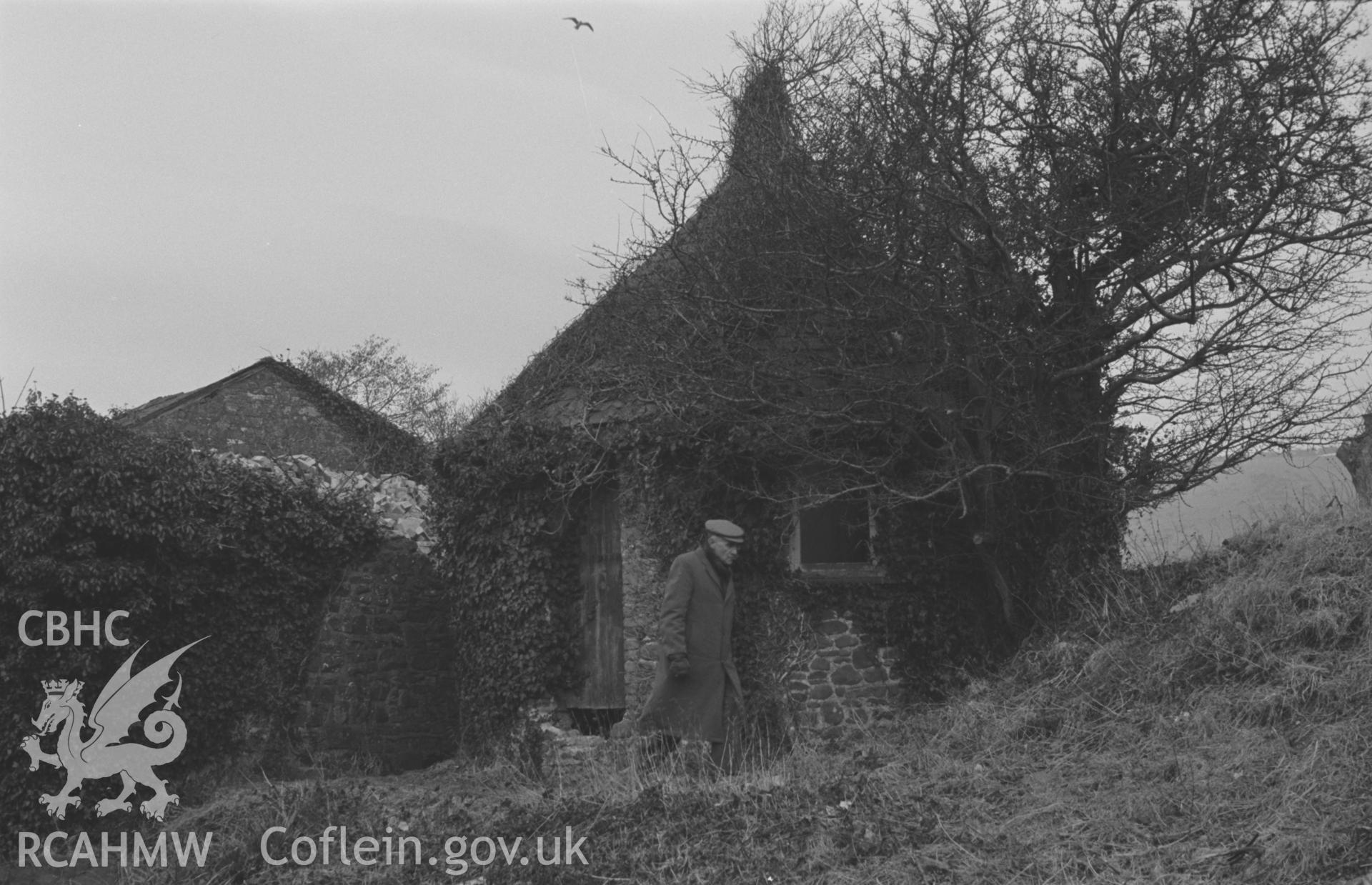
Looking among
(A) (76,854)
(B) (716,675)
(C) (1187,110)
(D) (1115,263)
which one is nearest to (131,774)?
(A) (76,854)

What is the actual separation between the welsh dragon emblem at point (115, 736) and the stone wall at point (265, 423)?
9620 millimetres

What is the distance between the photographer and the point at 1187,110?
33.6ft

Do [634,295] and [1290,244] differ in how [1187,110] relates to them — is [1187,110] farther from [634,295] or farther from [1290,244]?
[634,295]

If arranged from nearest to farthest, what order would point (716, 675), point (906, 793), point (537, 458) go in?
point (906, 793) → point (716, 675) → point (537, 458)

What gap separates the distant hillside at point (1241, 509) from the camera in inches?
432

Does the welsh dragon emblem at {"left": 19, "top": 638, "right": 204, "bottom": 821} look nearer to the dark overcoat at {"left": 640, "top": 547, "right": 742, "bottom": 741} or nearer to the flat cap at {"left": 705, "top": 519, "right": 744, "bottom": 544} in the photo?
the dark overcoat at {"left": 640, "top": 547, "right": 742, "bottom": 741}

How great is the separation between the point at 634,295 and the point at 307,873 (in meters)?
6.20

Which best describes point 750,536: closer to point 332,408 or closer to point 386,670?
point 386,670

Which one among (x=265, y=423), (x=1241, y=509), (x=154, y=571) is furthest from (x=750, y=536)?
(x=265, y=423)

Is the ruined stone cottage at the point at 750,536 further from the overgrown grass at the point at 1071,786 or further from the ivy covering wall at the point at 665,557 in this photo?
the overgrown grass at the point at 1071,786

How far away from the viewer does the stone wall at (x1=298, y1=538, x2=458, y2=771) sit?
13.5 metres

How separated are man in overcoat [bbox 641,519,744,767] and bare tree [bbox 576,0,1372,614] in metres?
2.03

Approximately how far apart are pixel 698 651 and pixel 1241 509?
18.0 feet

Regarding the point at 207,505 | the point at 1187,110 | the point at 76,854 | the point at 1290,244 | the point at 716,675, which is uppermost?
the point at 1187,110
